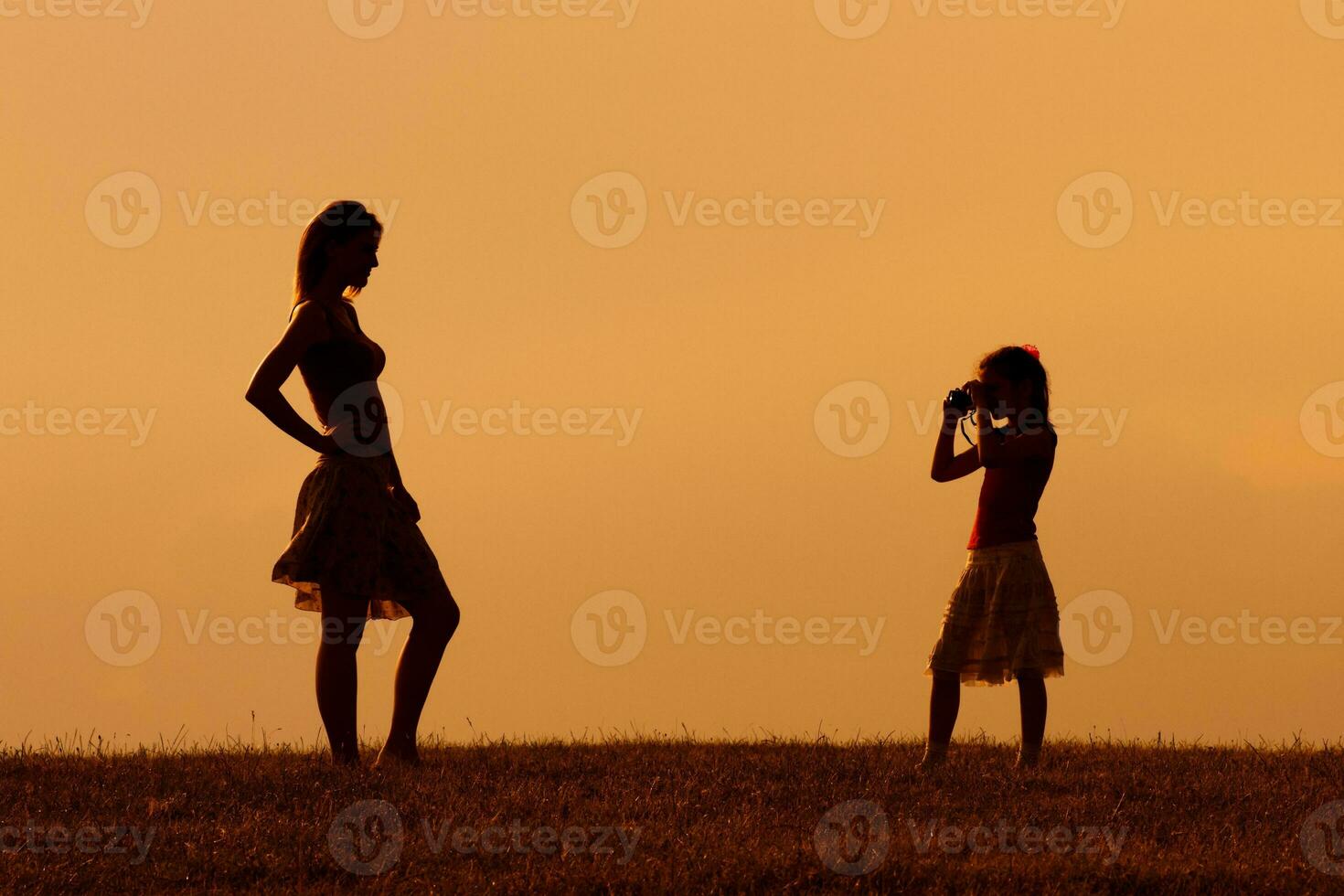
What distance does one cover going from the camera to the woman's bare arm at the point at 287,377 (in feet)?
26.6

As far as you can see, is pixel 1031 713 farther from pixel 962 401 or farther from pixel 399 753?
pixel 399 753

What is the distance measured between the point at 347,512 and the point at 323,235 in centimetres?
150

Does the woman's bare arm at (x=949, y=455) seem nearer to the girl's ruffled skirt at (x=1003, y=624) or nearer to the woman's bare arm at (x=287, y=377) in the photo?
the girl's ruffled skirt at (x=1003, y=624)

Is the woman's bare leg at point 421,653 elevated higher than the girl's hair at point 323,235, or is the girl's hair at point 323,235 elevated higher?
the girl's hair at point 323,235

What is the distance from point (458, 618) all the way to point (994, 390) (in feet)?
11.4

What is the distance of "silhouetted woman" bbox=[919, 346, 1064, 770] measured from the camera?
9273mm

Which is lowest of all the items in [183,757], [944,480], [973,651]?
[183,757]

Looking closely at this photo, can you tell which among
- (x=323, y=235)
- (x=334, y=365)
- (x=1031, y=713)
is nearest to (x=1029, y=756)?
(x=1031, y=713)

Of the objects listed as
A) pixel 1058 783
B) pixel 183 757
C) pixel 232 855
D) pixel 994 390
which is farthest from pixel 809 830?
pixel 183 757

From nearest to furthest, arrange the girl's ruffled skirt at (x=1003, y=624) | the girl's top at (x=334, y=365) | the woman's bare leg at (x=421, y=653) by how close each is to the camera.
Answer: the girl's top at (x=334, y=365), the woman's bare leg at (x=421, y=653), the girl's ruffled skirt at (x=1003, y=624)

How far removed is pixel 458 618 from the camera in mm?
8805

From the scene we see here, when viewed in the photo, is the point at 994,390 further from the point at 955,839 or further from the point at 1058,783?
the point at 955,839

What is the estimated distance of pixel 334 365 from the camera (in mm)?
8430

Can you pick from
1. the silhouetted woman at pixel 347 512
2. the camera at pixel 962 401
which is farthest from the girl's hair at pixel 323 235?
the camera at pixel 962 401
